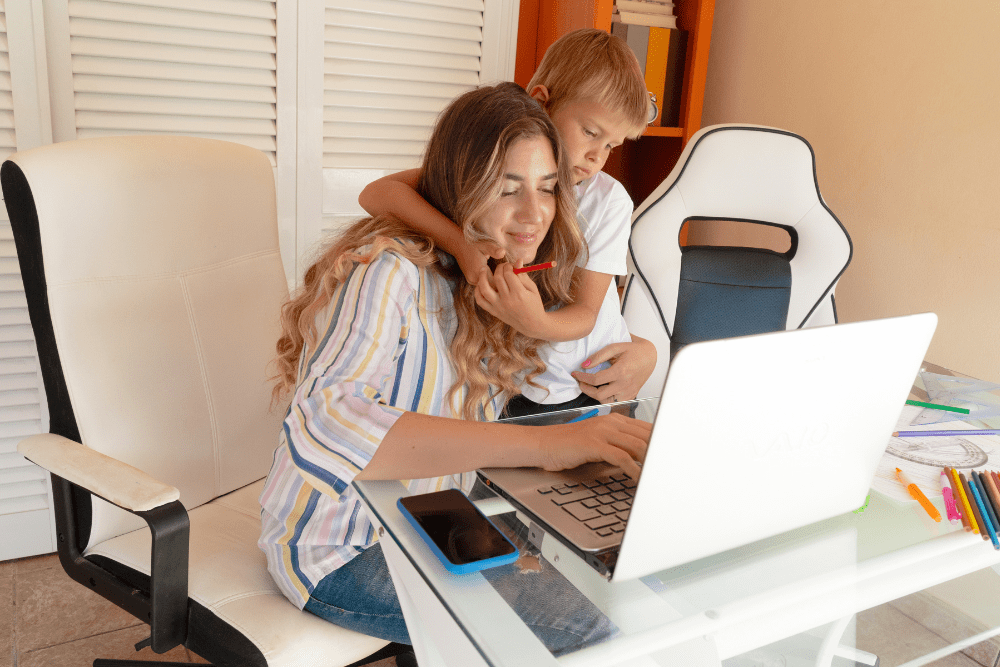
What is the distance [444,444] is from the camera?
0.92 metres

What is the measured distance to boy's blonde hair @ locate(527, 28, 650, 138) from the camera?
1459 mm

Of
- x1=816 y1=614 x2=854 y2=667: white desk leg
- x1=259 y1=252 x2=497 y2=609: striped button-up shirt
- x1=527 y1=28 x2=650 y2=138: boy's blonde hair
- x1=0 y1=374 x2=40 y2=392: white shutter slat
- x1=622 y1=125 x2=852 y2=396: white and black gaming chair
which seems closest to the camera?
x1=816 y1=614 x2=854 y2=667: white desk leg

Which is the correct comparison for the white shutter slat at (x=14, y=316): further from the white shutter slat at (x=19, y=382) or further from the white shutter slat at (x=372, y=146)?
the white shutter slat at (x=372, y=146)

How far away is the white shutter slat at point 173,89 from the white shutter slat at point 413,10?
0.30 meters

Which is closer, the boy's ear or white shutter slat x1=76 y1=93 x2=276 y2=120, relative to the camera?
the boy's ear

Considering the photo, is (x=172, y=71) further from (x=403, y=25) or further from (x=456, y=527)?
(x=456, y=527)

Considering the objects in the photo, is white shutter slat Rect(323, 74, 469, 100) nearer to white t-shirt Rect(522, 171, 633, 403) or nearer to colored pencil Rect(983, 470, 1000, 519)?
white t-shirt Rect(522, 171, 633, 403)

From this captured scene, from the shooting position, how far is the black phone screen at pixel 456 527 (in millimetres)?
770

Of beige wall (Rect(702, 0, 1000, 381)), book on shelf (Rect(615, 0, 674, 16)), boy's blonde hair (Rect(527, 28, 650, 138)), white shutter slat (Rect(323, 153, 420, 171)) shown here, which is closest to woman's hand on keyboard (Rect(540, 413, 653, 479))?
boy's blonde hair (Rect(527, 28, 650, 138))

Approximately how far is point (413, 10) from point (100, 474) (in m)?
1.58

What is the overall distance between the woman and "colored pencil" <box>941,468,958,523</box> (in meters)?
0.39

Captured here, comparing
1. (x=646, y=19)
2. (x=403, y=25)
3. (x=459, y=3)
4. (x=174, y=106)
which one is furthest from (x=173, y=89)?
(x=646, y=19)

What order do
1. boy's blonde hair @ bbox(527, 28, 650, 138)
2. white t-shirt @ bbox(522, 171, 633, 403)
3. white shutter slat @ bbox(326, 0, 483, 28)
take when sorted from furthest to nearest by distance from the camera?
white shutter slat @ bbox(326, 0, 483, 28) < boy's blonde hair @ bbox(527, 28, 650, 138) < white t-shirt @ bbox(522, 171, 633, 403)

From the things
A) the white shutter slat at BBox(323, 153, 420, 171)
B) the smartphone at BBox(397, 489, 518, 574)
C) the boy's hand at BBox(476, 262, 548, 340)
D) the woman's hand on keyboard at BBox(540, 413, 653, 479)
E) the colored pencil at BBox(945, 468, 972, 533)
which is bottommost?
the colored pencil at BBox(945, 468, 972, 533)
